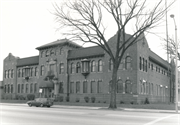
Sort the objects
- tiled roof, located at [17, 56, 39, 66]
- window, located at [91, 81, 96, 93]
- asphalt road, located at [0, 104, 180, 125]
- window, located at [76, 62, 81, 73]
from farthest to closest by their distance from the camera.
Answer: tiled roof, located at [17, 56, 39, 66]
window, located at [76, 62, 81, 73]
window, located at [91, 81, 96, 93]
asphalt road, located at [0, 104, 180, 125]

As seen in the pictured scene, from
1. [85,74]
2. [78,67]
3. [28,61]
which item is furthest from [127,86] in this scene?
[28,61]

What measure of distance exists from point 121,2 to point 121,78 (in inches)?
560

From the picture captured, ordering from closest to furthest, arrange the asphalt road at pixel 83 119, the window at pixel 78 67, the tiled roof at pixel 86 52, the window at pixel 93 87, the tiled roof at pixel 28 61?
the asphalt road at pixel 83 119, the tiled roof at pixel 86 52, the window at pixel 93 87, the window at pixel 78 67, the tiled roof at pixel 28 61

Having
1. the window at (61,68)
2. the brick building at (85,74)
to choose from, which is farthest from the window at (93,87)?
the window at (61,68)

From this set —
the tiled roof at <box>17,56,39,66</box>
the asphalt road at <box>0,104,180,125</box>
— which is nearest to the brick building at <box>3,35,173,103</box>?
the tiled roof at <box>17,56,39,66</box>

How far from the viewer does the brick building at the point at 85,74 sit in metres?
37.5

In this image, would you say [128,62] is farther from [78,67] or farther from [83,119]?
[83,119]

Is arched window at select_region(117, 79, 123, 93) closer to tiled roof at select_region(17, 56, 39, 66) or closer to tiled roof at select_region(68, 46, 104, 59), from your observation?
tiled roof at select_region(68, 46, 104, 59)

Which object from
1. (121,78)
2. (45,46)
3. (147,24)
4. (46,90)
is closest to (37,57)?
(45,46)

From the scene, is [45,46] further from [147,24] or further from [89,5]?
[147,24]

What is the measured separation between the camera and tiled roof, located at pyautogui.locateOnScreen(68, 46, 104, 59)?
4166cm

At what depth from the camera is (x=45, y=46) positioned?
49.9m

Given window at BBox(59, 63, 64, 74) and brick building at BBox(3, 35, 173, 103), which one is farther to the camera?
window at BBox(59, 63, 64, 74)

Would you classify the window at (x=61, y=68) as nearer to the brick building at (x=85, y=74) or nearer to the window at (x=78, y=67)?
the brick building at (x=85, y=74)
